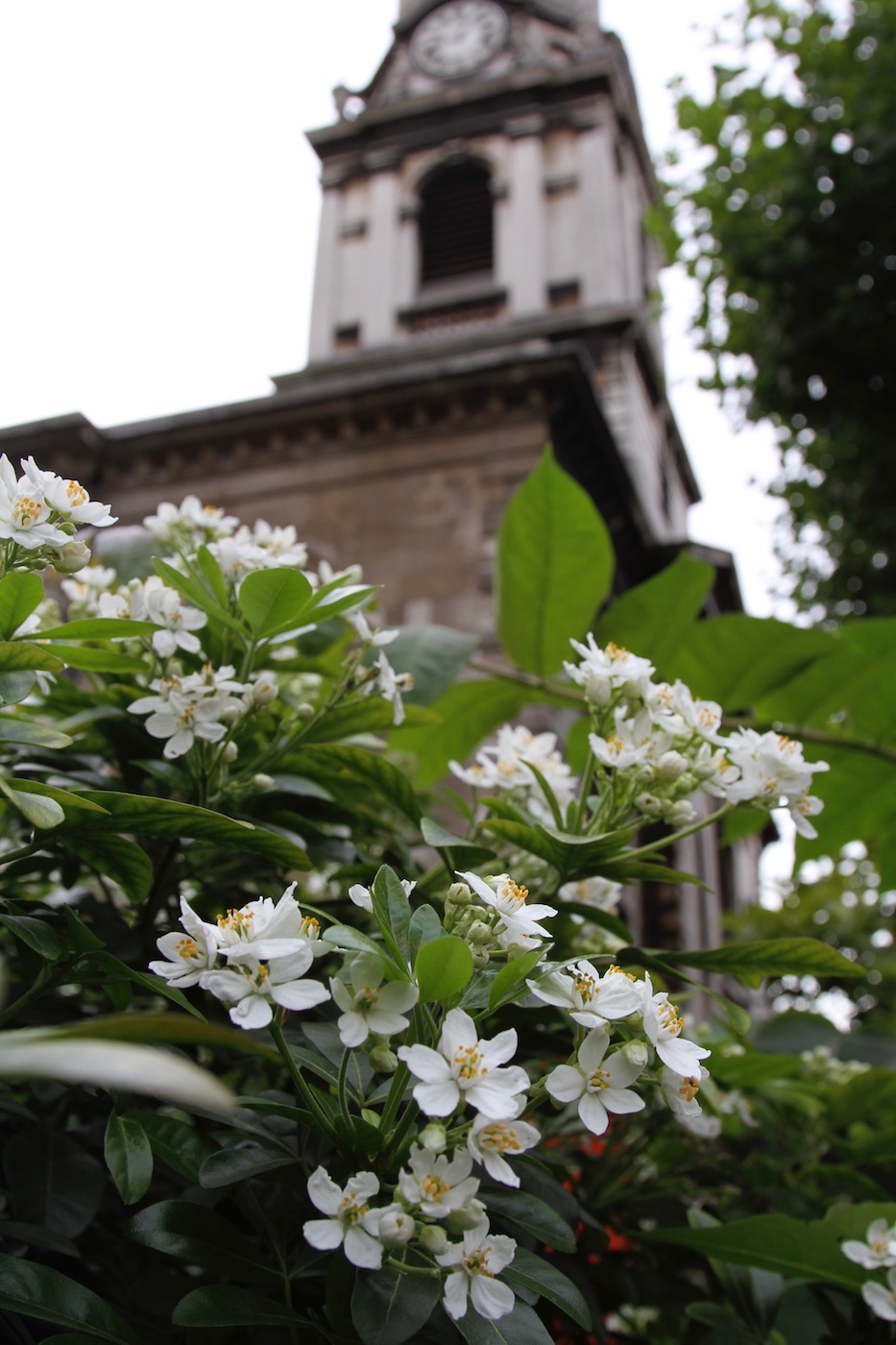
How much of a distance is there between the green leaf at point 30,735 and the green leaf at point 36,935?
15 cm

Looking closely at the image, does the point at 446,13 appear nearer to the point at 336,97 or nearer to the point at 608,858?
the point at 336,97

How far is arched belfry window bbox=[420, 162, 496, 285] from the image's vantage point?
49.4 feet

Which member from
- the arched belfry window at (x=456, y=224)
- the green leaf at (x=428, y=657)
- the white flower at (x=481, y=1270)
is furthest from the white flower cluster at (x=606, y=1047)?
the arched belfry window at (x=456, y=224)

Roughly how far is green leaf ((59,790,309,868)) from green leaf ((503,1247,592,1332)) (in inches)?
15.0

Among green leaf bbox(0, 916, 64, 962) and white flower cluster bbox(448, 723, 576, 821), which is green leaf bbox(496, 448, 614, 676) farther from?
green leaf bbox(0, 916, 64, 962)

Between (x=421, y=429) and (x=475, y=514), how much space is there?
0.96 m

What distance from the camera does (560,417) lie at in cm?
852

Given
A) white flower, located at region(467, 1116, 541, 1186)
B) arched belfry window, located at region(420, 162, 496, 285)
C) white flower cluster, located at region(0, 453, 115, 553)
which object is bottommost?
white flower, located at region(467, 1116, 541, 1186)

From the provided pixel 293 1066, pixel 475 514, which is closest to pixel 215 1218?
pixel 293 1066

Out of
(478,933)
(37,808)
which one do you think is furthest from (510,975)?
(37,808)

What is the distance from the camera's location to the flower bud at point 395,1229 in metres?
0.69

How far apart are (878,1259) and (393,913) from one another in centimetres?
68

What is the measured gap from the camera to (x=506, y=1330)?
2.49ft

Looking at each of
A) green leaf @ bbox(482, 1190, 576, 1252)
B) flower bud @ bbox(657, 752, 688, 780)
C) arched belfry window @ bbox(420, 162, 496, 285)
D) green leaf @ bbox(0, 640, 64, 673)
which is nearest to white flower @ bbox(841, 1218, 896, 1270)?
green leaf @ bbox(482, 1190, 576, 1252)
